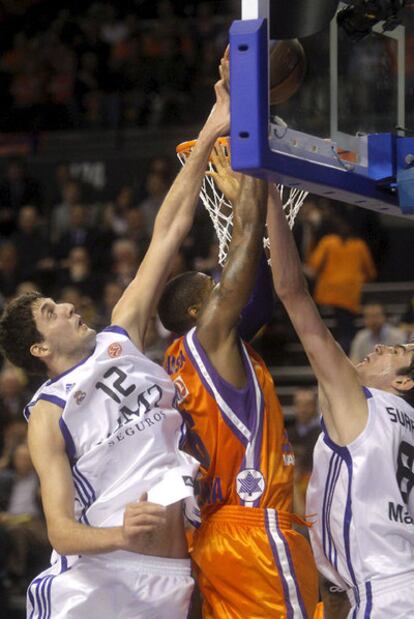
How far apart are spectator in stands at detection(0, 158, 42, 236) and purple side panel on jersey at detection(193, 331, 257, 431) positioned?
9541mm

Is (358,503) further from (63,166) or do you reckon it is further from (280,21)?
(63,166)

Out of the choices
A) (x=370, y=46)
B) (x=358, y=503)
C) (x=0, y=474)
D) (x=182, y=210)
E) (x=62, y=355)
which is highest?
(x=370, y=46)

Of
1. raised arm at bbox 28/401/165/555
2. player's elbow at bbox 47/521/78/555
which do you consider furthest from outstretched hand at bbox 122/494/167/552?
player's elbow at bbox 47/521/78/555

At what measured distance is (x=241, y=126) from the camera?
4.31 meters

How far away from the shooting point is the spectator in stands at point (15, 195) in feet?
46.9

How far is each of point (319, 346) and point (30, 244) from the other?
28.7ft

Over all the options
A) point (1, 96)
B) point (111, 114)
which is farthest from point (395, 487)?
point (1, 96)

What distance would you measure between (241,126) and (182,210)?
0.98 m

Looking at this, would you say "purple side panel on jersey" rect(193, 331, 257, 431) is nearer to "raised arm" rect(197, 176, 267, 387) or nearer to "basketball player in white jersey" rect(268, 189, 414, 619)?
"raised arm" rect(197, 176, 267, 387)

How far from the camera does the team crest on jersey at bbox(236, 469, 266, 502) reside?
4977 millimetres

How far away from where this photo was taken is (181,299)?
5.39 metres

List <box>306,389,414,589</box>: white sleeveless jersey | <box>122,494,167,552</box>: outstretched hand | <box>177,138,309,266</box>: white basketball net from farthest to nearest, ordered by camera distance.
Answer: <box>177,138,309,266</box>: white basketball net < <box>306,389,414,589</box>: white sleeveless jersey < <box>122,494,167,552</box>: outstretched hand

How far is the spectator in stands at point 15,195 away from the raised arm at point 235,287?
9512 mm

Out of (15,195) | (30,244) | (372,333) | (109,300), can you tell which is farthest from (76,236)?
(372,333)
